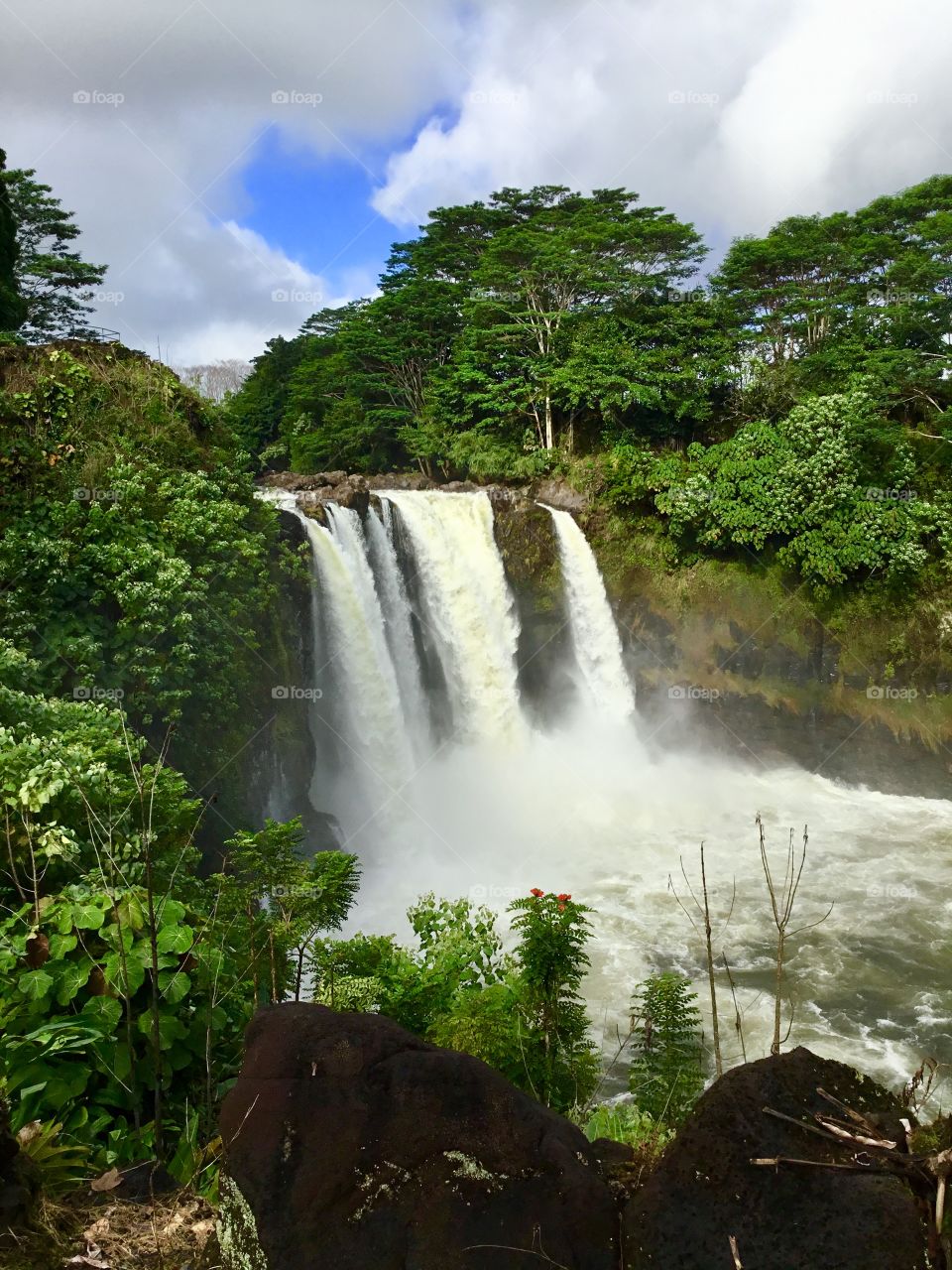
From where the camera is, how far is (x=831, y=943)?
31.5ft

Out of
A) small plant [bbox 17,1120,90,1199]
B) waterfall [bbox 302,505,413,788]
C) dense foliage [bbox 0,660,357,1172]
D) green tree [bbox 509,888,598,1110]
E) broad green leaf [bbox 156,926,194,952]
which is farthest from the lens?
waterfall [bbox 302,505,413,788]

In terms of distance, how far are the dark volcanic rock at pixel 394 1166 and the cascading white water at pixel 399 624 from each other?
1170 cm

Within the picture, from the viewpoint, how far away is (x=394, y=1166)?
5.85 feet

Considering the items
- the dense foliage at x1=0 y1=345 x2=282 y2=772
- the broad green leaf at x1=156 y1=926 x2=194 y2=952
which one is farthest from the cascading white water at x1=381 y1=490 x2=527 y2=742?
the broad green leaf at x1=156 y1=926 x2=194 y2=952

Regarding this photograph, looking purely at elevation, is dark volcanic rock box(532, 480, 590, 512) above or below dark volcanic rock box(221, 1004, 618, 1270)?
above

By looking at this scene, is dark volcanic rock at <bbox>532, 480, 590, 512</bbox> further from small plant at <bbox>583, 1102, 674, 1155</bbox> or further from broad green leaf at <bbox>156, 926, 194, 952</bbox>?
broad green leaf at <bbox>156, 926, 194, 952</bbox>

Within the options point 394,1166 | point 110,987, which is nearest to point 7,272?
point 110,987

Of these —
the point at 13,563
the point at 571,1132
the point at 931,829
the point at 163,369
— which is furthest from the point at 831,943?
the point at 163,369

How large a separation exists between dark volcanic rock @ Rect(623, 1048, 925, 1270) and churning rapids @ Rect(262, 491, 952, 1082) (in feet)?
21.1

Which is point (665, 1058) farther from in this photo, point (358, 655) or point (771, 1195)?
point (358, 655)

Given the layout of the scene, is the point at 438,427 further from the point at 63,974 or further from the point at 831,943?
the point at 63,974

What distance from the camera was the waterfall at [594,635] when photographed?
16.3 m

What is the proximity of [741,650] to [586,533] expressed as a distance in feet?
13.2

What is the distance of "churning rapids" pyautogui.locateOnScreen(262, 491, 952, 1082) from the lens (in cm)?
891
